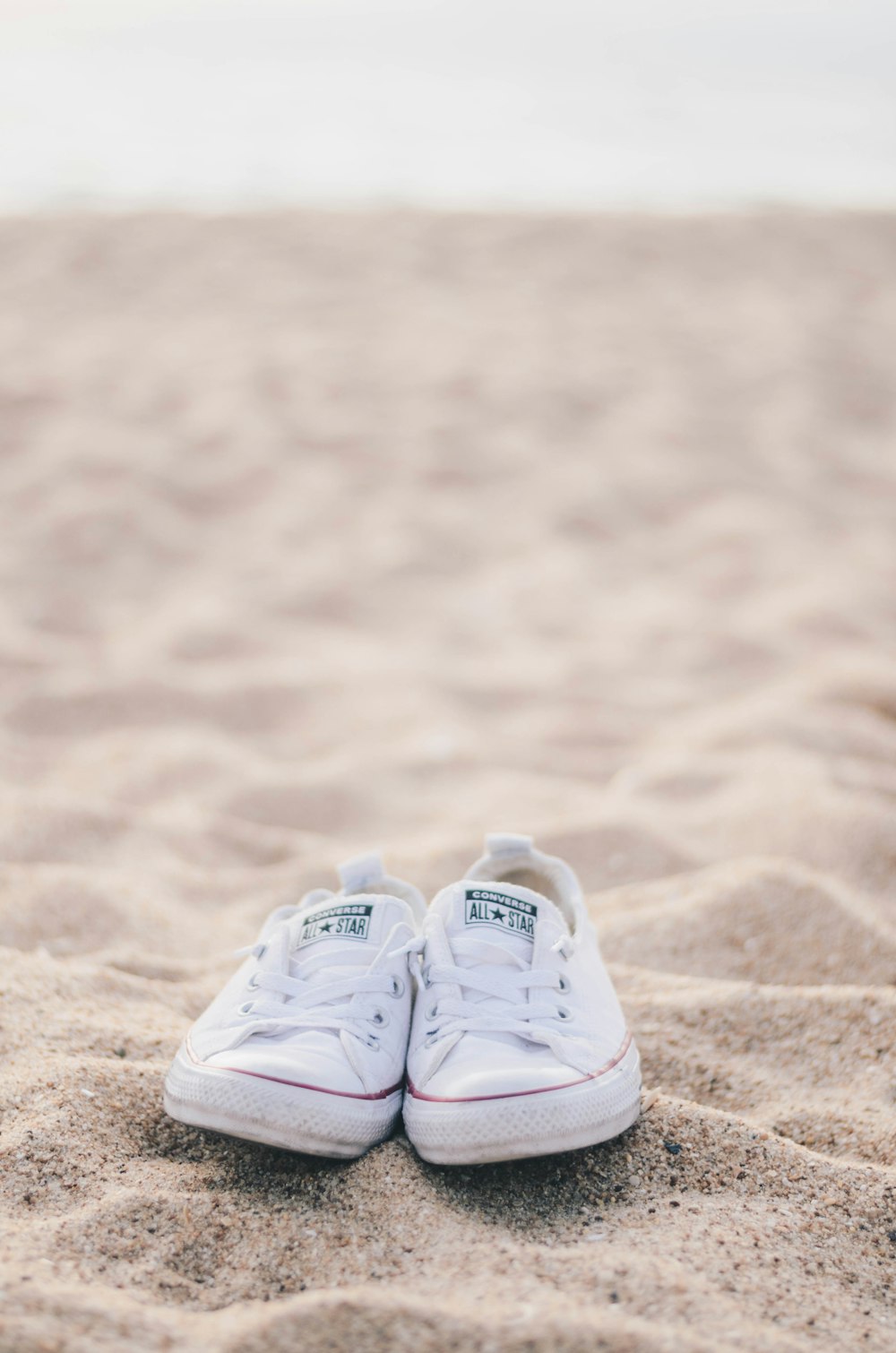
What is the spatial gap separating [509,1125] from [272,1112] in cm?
25

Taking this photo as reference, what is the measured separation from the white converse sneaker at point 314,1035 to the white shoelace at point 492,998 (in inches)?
2.4

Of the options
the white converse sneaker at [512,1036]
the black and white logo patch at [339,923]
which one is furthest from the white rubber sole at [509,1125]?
the black and white logo patch at [339,923]

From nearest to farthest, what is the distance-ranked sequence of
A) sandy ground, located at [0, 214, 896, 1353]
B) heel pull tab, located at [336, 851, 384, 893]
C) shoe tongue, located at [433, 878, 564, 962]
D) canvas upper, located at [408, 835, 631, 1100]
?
1. sandy ground, located at [0, 214, 896, 1353]
2. canvas upper, located at [408, 835, 631, 1100]
3. shoe tongue, located at [433, 878, 564, 962]
4. heel pull tab, located at [336, 851, 384, 893]

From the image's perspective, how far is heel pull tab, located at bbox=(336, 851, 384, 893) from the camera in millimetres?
1494

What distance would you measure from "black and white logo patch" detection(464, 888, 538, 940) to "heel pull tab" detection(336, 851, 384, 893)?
181 millimetres

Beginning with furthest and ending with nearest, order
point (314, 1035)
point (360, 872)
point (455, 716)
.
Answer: point (455, 716) < point (360, 872) < point (314, 1035)

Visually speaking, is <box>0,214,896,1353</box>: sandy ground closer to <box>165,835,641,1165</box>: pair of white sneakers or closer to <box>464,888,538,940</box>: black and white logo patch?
<box>165,835,641,1165</box>: pair of white sneakers

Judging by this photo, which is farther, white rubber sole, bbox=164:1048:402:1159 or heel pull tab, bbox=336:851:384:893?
heel pull tab, bbox=336:851:384:893

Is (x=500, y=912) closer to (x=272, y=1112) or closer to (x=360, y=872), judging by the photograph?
(x=360, y=872)

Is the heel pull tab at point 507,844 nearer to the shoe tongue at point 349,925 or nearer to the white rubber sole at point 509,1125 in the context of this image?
the shoe tongue at point 349,925

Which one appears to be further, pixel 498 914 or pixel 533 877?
pixel 533 877

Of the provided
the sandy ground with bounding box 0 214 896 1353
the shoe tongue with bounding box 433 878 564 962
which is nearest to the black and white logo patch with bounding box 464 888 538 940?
the shoe tongue with bounding box 433 878 564 962

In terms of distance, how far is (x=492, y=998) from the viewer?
1288 millimetres

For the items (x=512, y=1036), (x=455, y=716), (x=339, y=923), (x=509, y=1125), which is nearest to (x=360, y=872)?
(x=339, y=923)
